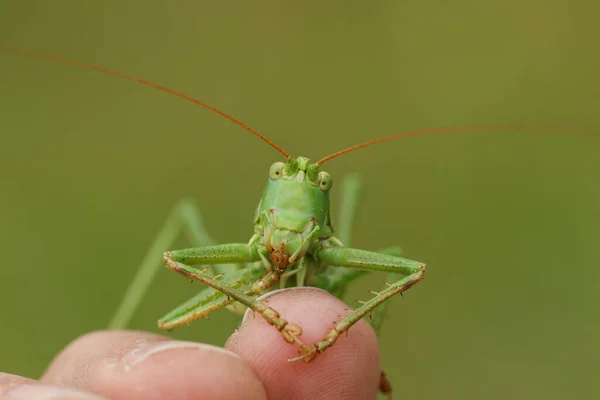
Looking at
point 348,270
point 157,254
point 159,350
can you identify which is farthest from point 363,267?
point 157,254

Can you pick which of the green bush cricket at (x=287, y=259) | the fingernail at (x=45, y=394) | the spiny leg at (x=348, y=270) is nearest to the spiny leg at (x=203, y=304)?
the green bush cricket at (x=287, y=259)

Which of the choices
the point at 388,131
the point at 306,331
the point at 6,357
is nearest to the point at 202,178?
the point at 388,131

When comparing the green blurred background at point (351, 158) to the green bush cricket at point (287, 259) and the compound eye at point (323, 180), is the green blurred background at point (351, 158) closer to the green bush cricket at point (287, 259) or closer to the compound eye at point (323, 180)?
the green bush cricket at point (287, 259)

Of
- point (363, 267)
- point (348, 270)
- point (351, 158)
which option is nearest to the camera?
point (363, 267)

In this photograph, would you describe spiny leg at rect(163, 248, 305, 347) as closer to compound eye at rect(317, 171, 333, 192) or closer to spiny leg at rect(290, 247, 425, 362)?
spiny leg at rect(290, 247, 425, 362)

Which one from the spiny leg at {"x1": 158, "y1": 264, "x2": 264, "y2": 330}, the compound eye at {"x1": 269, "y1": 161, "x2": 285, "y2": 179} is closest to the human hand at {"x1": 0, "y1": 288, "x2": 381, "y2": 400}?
the spiny leg at {"x1": 158, "y1": 264, "x2": 264, "y2": 330}

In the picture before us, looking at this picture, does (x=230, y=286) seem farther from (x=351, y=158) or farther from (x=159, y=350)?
(x=351, y=158)

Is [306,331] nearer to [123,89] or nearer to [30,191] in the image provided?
[30,191]
